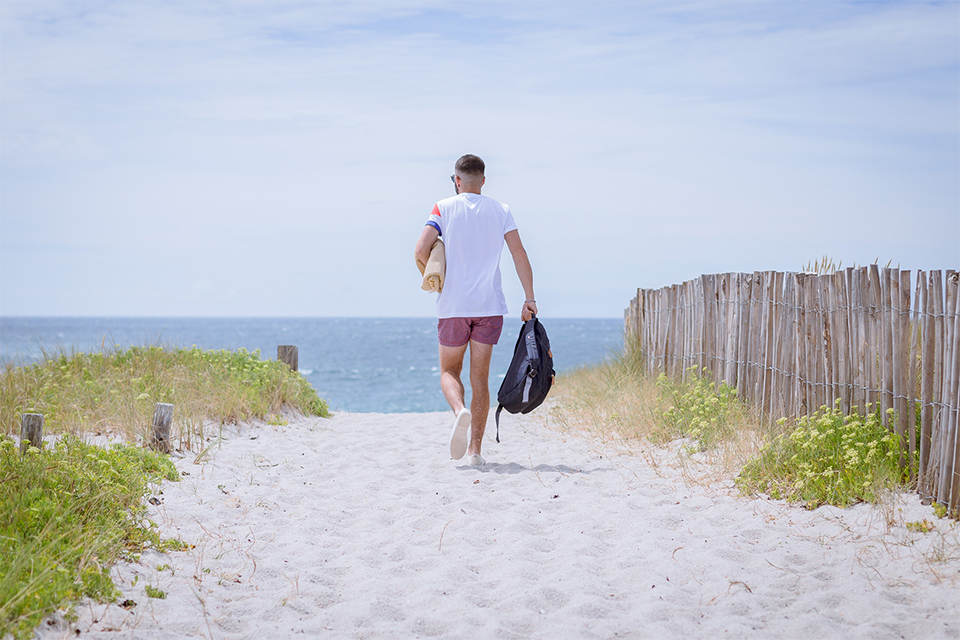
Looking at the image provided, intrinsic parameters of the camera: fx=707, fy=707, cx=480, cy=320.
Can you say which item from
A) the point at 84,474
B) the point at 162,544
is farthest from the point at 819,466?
the point at 84,474

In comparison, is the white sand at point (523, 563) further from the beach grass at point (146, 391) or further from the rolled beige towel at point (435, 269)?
the rolled beige towel at point (435, 269)

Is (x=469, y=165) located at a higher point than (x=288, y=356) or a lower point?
higher

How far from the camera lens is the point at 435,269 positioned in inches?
191

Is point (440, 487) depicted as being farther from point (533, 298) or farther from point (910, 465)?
point (910, 465)

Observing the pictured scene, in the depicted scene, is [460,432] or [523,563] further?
[460,432]

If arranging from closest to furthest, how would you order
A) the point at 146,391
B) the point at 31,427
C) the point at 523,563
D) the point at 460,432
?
1. the point at 523,563
2. the point at 31,427
3. the point at 460,432
4. the point at 146,391

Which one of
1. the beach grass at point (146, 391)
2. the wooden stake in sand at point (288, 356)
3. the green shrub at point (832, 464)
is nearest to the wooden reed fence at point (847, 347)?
the green shrub at point (832, 464)

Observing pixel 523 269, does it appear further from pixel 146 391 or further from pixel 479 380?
pixel 146 391

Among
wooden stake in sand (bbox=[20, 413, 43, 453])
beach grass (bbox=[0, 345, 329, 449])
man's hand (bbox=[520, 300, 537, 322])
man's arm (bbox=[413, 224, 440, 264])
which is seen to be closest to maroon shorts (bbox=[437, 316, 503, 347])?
man's hand (bbox=[520, 300, 537, 322])

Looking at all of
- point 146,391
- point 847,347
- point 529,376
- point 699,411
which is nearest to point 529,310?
point 529,376

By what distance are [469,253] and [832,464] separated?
260 centimetres

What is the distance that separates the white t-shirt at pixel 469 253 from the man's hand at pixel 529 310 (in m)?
0.19

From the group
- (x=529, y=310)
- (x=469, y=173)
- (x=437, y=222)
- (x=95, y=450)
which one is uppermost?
(x=469, y=173)

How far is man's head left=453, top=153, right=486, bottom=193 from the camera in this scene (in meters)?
5.02
